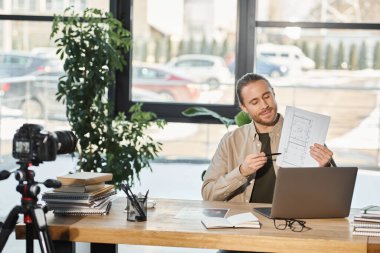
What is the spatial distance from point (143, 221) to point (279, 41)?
113 inches

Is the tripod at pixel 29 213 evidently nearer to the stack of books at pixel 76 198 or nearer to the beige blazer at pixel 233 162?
the stack of books at pixel 76 198

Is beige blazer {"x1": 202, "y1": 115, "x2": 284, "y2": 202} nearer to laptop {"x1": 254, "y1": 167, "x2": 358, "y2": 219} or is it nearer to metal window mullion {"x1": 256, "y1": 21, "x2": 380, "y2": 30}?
laptop {"x1": 254, "y1": 167, "x2": 358, "y2": 219}

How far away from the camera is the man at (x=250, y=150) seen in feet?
11.4

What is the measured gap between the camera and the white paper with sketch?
3.07 metres

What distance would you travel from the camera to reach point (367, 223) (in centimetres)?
283

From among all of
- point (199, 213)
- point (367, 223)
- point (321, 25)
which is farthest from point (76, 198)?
point (321, 25)

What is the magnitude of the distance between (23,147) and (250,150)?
131 centimetres

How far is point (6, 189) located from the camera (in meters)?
5.96

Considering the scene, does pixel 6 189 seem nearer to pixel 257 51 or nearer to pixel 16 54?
pixel 16 54

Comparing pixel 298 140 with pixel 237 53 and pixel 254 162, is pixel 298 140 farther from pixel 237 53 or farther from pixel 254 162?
pixel 237 53

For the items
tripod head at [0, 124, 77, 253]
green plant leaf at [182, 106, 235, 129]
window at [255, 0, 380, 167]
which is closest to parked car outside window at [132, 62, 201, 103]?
green plant leaf at [182, 106, 235, 129]

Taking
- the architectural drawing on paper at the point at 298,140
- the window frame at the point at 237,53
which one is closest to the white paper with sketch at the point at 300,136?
the architectural drawing on paper at the point at 298,140

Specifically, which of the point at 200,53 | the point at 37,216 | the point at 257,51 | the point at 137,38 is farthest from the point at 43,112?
the point at 37,216

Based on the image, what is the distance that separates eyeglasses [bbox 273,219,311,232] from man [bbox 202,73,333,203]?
462 millimetres
